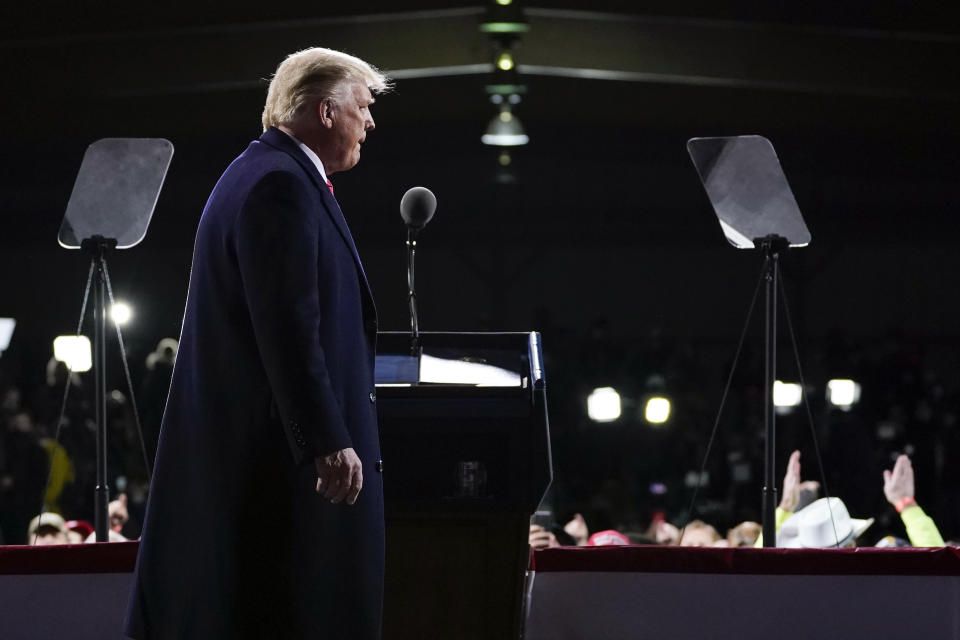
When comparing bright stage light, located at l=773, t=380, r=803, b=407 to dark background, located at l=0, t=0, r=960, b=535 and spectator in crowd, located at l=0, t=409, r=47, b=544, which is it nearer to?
dark background, located at l=0, t=0, r=960, b=535

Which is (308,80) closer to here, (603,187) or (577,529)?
(577,529)

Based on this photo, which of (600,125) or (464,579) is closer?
(464,579)

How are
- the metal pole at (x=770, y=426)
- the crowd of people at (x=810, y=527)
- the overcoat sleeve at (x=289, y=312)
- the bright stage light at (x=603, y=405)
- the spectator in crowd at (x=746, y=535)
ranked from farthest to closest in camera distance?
the bright stage light at (x=603, y=405) < the spectator in crowd at (x=746, y=535) < the crowd of people at (x=810, y=527) < the metal pole at (x=770, y=426) < the overcoat sleeve at (x=289, y=312)

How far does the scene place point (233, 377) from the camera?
5.90ft

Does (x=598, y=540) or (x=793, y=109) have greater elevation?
(x=793, y=109)

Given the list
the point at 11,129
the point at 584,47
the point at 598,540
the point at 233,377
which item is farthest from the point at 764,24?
the point at 233,377

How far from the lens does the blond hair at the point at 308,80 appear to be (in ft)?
6.38

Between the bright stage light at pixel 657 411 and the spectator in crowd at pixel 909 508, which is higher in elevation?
the bright stage light at pixel 657 411

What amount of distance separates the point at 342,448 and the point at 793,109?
7374mm

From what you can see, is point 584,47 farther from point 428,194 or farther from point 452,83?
point 428,194

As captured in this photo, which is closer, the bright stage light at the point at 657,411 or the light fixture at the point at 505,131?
the light fixture at the point at 505,131

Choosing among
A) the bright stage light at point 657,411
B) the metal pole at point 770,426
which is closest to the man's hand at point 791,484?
the metal pole at point 770,426

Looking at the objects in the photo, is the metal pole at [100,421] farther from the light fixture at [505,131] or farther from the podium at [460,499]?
the light fixture at [505,131]

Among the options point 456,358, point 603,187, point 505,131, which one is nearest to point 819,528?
point 456,358
